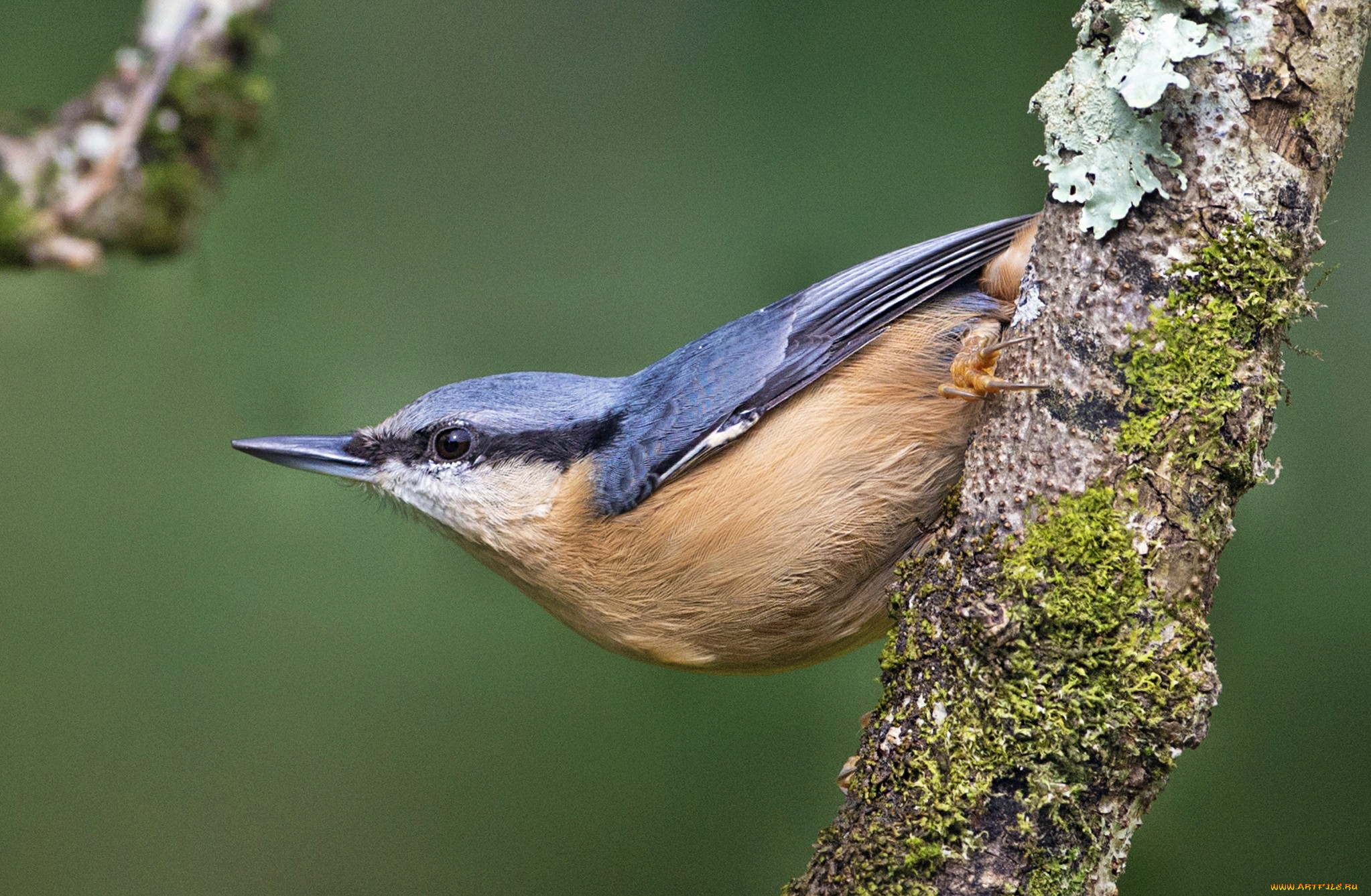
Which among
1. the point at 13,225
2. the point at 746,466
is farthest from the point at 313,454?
the point at 746,466

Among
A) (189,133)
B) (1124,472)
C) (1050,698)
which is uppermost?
(189,133)

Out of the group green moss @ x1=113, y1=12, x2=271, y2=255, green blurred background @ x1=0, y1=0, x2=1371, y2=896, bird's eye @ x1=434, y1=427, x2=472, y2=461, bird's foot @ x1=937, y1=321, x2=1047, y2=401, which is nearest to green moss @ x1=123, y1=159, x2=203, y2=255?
green moss @ x1=113, y1=12, x2=271, y2=255

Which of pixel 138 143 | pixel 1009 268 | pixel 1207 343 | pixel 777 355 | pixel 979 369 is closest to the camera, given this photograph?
pixel 1207 343

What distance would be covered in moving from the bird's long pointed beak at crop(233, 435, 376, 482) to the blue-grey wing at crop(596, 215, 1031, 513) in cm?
60

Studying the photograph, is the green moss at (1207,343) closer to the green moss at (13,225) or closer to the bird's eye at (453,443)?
the bird's eye at (453,443)

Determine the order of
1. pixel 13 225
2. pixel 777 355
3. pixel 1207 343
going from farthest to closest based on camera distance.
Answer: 1. pixel 777 355
2. pixel 13 225
3. pixel 1207 343

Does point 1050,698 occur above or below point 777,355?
below

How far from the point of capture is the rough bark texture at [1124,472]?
1455mm

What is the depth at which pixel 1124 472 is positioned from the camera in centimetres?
156

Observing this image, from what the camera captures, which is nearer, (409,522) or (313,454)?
(313,454)

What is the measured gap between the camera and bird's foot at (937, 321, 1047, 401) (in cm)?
169

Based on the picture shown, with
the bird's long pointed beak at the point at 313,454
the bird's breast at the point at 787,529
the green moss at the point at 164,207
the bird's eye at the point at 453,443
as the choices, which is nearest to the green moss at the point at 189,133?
the green moss at the point at 164,207

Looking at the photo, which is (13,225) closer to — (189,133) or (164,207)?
(164,207)

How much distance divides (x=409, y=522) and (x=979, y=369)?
73.6 inches
